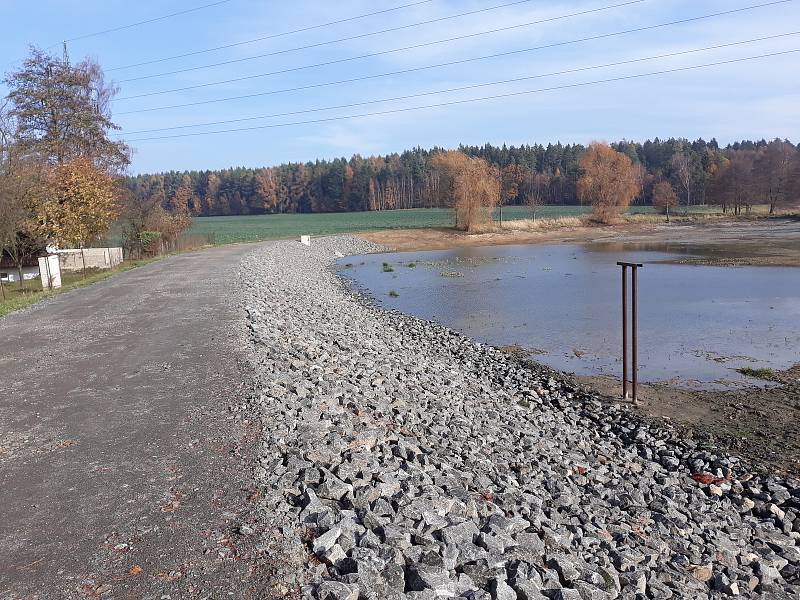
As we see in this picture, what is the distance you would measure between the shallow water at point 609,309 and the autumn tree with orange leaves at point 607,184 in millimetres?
41053

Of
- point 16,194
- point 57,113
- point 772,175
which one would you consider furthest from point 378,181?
point 16,194

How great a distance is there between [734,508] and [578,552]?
3021mm

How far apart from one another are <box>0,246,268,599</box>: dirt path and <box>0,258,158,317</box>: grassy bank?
6504mm

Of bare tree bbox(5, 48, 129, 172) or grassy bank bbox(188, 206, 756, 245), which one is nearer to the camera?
bare tree bbox(5, 48, 129, 172)

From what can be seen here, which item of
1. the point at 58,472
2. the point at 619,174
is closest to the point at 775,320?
the point at 58,472

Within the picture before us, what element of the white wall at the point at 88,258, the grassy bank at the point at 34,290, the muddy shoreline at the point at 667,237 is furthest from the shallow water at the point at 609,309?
the white wall at the point at 88,258

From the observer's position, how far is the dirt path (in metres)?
4.70

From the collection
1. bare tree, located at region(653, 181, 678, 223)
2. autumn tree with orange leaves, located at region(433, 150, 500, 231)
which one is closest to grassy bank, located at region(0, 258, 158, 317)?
autumn tree with orange leaves, located at region(433, 150, 500, 231)

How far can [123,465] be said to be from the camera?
675cm

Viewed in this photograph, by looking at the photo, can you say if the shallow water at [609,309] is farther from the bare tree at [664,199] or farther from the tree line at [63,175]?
the bare tree at [664,199]

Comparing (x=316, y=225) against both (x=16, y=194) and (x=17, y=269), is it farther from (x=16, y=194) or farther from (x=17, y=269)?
(x=16, y=194)

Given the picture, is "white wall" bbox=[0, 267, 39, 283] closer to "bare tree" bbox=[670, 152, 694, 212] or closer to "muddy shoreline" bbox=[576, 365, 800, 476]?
"muddy shoreline" bbox=[576, 365, 800, 476]

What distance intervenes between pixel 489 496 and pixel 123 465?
398cm

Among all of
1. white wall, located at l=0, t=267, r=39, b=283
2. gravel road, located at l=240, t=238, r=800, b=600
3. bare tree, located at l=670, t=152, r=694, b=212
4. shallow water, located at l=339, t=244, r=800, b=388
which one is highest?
bare tree, located at l=670, t=152, r=694, b=212
